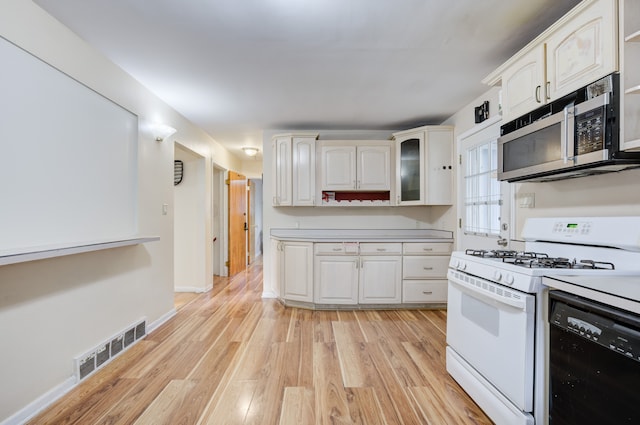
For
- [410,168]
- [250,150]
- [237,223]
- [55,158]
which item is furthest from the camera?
[237,223]

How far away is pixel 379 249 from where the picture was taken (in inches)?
142

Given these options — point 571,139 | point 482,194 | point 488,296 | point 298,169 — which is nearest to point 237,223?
point 298,169

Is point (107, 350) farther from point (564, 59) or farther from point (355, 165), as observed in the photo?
point (564, 59)

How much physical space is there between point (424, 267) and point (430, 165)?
124cm

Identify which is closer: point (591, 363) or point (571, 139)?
point (591, 363)

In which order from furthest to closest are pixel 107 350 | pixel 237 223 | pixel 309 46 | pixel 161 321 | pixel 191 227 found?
1. pixel 237 223
2. pixel 191 227
3. pixel 161 321
4. pixel 107 350
5. pixel 309 46

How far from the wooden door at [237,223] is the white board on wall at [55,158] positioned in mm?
2988

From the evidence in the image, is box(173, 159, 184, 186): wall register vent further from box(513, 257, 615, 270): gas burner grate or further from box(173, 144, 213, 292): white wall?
box(513, 257, 615, 270): gas burner grate

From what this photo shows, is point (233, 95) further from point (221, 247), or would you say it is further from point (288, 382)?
point (221, 247)

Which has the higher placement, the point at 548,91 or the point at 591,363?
the point at 548,91

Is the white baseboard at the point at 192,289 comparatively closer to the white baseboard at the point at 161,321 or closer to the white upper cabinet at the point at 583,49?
the white baseboard at the point at 161,321

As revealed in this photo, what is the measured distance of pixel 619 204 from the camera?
1.56m

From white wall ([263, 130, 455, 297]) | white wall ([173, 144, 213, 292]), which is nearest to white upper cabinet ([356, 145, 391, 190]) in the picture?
white wall ([263, 130, 455, 297])

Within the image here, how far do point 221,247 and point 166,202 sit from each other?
7.83ft
